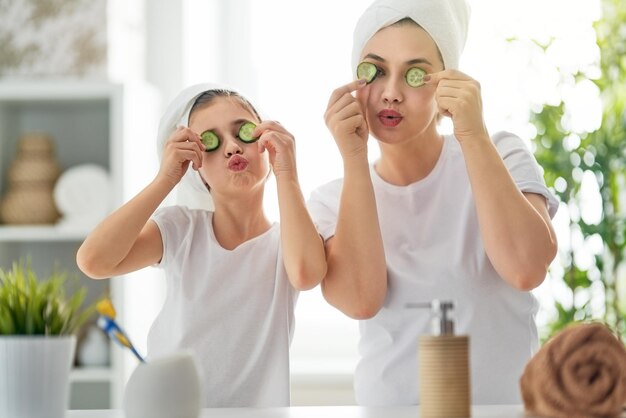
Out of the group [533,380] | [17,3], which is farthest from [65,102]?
[533,380]

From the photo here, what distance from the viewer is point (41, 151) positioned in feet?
12.4

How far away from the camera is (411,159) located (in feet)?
6.97

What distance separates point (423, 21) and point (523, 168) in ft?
1.19

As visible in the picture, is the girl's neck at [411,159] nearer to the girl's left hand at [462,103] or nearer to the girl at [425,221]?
the girl at [425,221]

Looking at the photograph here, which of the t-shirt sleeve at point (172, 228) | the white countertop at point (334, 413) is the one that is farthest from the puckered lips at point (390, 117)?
the white countertop at point (334, 413)

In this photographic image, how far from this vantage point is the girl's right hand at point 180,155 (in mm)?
1948

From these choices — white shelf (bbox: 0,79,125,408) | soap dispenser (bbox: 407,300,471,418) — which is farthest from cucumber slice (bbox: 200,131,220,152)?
white shelf (bbox: 0,79,125,408)

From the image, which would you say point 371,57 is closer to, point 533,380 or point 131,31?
point 533,380

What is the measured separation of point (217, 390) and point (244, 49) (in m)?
2.76

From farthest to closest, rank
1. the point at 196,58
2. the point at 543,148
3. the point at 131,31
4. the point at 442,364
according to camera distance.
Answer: the point at 196,58 < the point at 131,31 < the point at 543,148 < the point at 442,364

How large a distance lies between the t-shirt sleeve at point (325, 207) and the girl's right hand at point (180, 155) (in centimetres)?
29

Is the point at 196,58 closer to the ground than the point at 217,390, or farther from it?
farther from it

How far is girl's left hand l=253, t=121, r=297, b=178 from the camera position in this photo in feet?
6.36

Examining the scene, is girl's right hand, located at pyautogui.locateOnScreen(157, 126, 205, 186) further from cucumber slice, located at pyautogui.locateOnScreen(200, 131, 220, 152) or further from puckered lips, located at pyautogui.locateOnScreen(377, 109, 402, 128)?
puckered lips, located at pyautogui.locateOnScreen(377, 109, 402, 128)
